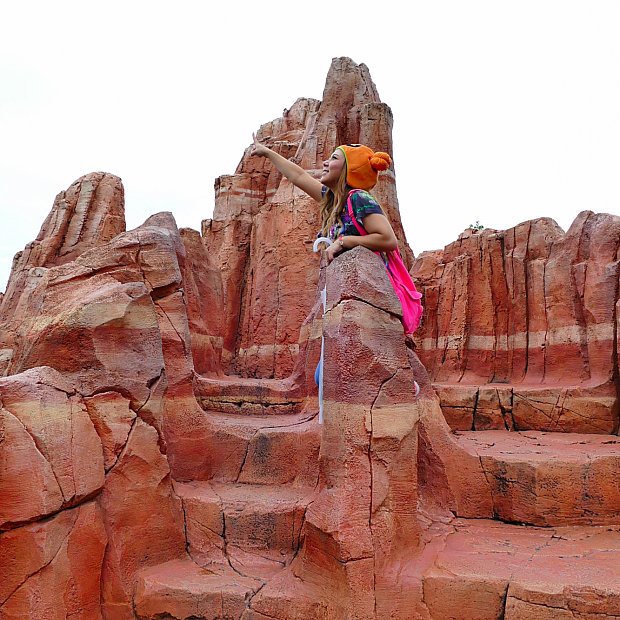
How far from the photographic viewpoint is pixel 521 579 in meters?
3.61

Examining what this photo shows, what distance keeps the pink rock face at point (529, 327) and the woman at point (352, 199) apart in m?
5.12

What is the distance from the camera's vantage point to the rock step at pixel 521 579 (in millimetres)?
3438

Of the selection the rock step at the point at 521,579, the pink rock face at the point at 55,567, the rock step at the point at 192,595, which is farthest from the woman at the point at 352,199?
the pink rock face at the point at 55,567

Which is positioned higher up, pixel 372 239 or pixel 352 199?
pixel 352 199

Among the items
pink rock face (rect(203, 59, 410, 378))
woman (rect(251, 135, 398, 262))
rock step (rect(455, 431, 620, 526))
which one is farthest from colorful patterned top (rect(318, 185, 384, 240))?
pink rock face (rect(203, 59, 410, 378))

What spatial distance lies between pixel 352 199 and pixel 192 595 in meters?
3.14

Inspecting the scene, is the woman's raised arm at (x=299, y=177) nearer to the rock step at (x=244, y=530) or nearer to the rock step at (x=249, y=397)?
the rock step at (x=249, y=397)

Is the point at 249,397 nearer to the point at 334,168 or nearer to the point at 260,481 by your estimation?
the point at 260,481

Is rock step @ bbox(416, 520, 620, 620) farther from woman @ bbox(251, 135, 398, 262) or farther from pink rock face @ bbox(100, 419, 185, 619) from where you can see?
woman @ bbox(251, 135, 398, 262)

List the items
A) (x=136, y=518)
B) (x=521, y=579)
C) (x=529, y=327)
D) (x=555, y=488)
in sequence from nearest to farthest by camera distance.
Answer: (x=521, y=579) → (x=136, y=518) → (x=555, y=488) → (x=529, y=327)

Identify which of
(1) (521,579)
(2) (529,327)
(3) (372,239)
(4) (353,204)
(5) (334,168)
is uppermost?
(5) (334,168)

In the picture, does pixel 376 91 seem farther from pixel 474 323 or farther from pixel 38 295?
pixel 38 295

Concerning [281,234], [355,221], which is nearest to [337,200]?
[355,221]

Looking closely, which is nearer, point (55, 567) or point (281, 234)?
point (55, 567)
